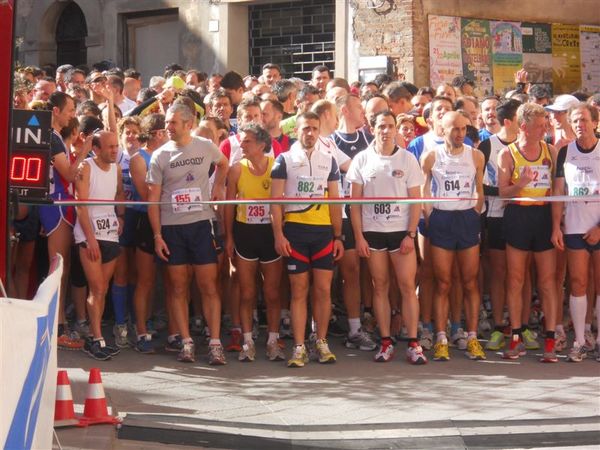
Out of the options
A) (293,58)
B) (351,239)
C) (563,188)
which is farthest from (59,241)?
(293,58)

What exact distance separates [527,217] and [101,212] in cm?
355

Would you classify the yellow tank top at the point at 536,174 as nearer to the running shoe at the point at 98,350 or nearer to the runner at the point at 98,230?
the runner at the point at 98,230

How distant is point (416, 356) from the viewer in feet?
33.7

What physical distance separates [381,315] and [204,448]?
3076 millimetres

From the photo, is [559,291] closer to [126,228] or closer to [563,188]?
[563,188]

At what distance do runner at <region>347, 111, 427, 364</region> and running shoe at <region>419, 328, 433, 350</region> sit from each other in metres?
0.41

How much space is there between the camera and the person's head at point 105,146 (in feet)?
34.2

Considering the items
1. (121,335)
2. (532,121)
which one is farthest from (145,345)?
(532,121)

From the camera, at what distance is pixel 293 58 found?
22938 millimetres

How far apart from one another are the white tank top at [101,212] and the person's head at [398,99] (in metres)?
3.29


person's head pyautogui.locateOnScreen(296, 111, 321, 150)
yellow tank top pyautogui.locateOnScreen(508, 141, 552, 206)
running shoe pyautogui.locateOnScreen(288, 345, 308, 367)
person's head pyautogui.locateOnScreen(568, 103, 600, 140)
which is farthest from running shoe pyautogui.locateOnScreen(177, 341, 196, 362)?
person's head pyautogui.locateOnScreen(568, 103, 600, 140)

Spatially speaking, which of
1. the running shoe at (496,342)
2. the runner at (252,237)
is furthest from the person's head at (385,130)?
the running shoe at (496,342)

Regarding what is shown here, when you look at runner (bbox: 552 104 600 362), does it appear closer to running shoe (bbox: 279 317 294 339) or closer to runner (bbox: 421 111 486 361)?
runner (bbox: 421 111 486 361)

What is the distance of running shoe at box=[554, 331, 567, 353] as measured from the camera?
35.3ft
